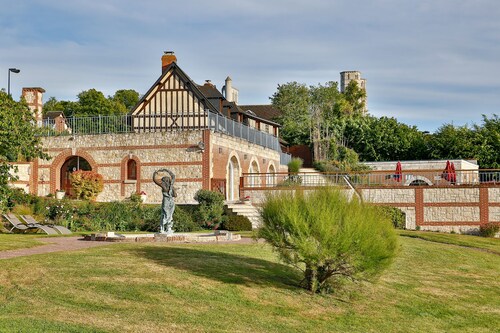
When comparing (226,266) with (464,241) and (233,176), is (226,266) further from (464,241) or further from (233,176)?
(233,176)

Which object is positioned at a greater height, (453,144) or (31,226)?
(453,144)

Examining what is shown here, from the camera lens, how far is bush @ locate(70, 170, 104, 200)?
35500 mm

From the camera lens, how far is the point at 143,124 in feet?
129

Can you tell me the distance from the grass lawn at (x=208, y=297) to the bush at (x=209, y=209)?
11.4 metres

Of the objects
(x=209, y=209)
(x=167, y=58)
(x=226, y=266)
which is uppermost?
(x=167, y=58)

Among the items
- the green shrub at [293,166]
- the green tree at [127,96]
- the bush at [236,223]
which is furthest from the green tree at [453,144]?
the green tree at [127,96]

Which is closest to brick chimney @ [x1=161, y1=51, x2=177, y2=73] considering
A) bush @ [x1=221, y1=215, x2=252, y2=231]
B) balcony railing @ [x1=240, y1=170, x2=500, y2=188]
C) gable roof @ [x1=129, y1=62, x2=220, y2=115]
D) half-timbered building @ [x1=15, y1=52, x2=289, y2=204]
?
half-timbered building @ [x1=15, y1=52, x2=289, y2=204]

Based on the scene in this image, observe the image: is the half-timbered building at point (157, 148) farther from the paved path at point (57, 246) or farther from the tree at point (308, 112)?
the tree at point (308, 112)

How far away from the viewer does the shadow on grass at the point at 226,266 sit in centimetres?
1543

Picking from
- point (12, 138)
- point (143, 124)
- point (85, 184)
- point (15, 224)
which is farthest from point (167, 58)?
point (12, 138)

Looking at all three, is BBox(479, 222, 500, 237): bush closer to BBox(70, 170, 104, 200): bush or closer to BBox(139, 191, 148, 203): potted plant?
BBox(139, 191, 148, 203): potted plant

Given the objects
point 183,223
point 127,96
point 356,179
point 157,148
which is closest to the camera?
point 183,223

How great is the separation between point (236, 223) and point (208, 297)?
679 inches

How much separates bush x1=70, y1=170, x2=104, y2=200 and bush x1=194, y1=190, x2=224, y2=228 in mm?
6897
